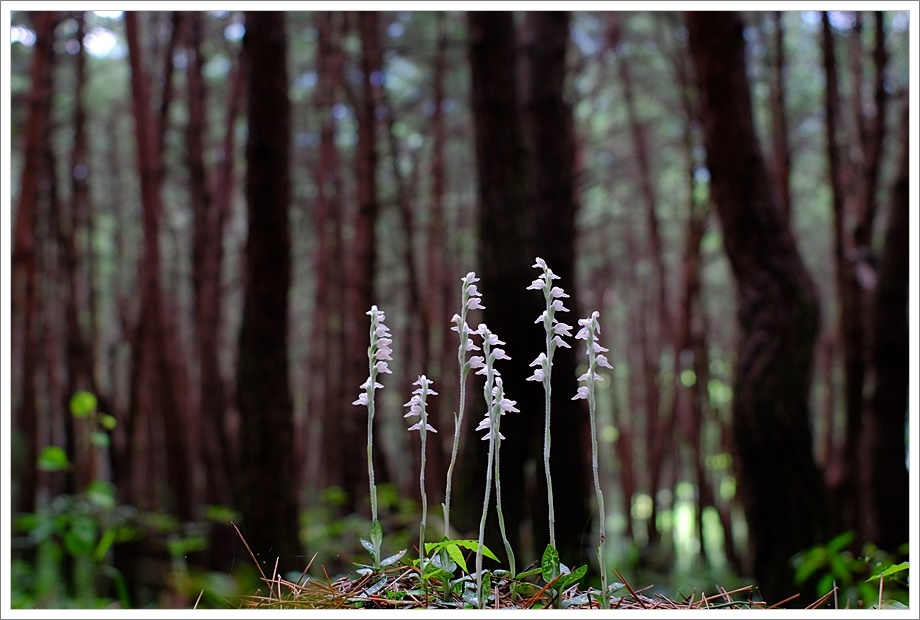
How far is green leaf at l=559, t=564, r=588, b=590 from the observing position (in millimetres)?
1442

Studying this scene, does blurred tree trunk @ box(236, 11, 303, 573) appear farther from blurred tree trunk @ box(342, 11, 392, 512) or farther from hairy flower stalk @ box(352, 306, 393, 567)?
hairy flower stalk @ box(352, 306, 393, 567)

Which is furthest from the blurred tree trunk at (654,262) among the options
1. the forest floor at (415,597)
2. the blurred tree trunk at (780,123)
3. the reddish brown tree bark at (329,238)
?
the forest floor at (415,597)

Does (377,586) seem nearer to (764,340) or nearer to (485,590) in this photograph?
(485,590)

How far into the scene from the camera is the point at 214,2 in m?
2.15

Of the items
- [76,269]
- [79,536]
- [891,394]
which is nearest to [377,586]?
[79,536]

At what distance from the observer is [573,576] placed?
4.79 feet

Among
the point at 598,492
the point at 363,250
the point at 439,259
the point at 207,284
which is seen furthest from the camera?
the point at 439,259

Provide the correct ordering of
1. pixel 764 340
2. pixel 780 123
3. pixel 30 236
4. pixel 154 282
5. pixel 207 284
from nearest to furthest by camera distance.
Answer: pixel 764 340 → pixel 30 236 → pixel 154 282 → pixel 780 123 → pixel 207 284

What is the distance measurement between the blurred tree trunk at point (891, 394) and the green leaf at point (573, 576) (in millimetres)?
3938

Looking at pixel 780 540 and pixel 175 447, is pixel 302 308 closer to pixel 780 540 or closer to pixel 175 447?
pixel 175 447

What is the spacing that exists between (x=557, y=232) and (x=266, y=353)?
1877mm

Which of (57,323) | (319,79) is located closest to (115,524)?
(319,79)

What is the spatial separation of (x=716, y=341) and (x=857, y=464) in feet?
37.5

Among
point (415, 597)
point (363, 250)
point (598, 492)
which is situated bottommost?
point (415, 597)
